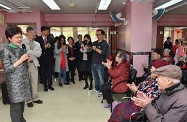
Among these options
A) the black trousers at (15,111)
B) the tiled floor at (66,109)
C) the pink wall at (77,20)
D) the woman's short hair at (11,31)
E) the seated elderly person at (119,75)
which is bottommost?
the tiled floor at (66,109)

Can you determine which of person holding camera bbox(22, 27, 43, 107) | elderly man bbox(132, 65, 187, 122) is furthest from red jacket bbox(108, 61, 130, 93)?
person holding camera bbox(22, 27, 43, 107)

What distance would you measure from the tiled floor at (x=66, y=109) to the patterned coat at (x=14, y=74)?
2.79ft

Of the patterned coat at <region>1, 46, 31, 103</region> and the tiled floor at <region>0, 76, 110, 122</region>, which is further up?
the patterned coat at <region>1, 46, 31, 103</region>

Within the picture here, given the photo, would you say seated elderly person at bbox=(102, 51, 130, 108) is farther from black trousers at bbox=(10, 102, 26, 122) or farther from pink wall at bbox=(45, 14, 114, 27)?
pink wall at bbox=(45, 14, 114, 27)

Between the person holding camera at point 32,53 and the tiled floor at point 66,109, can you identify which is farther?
the person holding camera at point 32,53

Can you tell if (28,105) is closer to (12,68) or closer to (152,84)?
(12,68)

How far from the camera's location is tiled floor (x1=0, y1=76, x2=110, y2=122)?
2672mm

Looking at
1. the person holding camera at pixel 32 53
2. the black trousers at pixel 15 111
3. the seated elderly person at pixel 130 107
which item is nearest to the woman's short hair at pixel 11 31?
the black trousers at pixel 15 111

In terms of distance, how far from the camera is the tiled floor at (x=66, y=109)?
8.77 feet

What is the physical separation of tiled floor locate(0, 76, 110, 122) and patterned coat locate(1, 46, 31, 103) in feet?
2.79

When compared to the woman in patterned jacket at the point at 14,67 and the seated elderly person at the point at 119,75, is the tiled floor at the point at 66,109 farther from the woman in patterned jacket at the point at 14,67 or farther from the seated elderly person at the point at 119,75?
the woman in patterned jacket at the point at 14,67

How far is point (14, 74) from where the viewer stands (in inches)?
75.6

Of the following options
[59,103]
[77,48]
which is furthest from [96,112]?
[77,48]

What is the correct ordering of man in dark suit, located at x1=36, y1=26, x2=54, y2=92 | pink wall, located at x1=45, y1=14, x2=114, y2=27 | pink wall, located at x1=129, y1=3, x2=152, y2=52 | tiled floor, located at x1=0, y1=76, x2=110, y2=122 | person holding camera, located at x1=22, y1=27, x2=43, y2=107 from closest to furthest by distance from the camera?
tiled floor, located at x1=0, y1=76, x2=110, y2=122
person holding camera, located at x1=22, y1=27, x2=43, y2=107
man in dark suit, located at x1=36, y1=26, x2=54, y2=92
pink wall, located at x1=129, y1=3, x2=152, y2=52
pink wall, located at x1=45, y1=14, x2=114, y2=27
